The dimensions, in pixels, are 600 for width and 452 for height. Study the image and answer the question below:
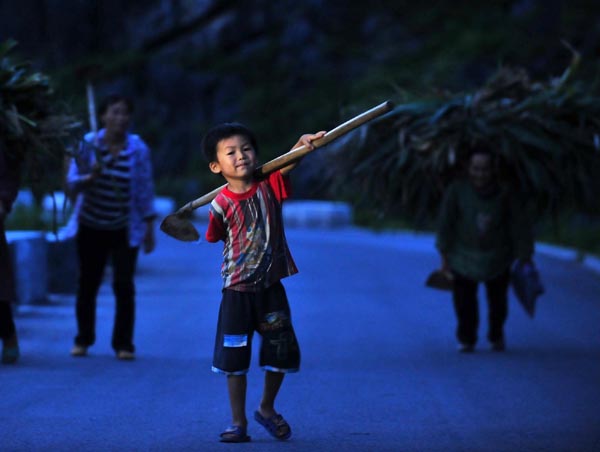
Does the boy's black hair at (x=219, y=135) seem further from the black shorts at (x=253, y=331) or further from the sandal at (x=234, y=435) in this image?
the sandal at (x=234, y=435)

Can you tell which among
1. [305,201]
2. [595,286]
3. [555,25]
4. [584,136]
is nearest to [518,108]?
[584,136]

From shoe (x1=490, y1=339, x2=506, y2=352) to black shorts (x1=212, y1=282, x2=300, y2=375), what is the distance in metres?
3.63

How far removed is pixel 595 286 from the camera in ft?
49.4

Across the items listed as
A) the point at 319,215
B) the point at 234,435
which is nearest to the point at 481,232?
the point at 234,435

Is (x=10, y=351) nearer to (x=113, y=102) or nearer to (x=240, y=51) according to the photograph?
(x=113, y=102)

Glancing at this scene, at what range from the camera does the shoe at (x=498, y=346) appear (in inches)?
369

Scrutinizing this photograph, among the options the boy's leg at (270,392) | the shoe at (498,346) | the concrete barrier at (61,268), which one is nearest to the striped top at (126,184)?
the shoe at (498,346)

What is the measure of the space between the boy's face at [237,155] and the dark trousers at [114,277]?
3.04 meters

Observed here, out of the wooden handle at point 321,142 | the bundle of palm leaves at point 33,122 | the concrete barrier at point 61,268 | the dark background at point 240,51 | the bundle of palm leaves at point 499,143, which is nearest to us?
the wooden handle at point 321,142

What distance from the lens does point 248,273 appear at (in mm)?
5977

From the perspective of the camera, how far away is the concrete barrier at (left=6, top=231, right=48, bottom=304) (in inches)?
469

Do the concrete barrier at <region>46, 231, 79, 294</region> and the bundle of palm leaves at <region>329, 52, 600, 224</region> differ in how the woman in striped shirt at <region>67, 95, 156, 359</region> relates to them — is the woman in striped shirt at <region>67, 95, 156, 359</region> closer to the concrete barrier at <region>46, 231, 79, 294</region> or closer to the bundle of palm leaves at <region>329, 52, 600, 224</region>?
the bundle of palm leaves at <region>329, 52, 600, 224</region>

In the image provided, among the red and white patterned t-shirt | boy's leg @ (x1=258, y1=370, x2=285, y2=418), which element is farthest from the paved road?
the red and white patterned t-shirt

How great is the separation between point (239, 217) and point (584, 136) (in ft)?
14.8
